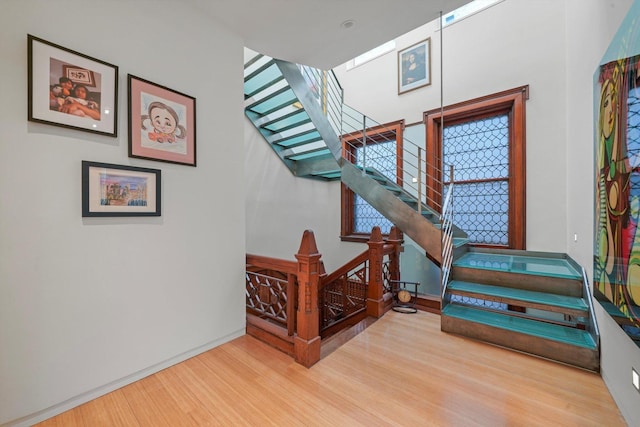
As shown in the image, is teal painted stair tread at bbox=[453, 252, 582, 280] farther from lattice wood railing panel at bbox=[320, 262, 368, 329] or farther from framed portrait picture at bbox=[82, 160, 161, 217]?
framed portrait picture at bbox=[82, 160, 161, 217]

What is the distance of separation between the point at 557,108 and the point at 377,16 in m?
2.44

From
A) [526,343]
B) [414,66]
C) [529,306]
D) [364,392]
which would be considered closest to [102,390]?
[364,392]

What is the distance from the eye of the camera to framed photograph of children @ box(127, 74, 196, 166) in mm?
1767

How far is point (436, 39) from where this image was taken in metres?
3.79

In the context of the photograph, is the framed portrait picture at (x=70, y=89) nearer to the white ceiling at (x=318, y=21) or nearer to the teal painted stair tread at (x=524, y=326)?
the white ceiling at (x=318, y=21)

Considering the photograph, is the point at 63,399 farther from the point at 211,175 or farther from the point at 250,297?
the point at 211,175

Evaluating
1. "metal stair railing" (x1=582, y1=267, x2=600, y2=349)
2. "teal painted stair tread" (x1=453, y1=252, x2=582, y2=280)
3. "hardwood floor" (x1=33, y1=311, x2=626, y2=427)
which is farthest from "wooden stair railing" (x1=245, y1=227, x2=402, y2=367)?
"metal stair railing" (x1=582, y1=267, x2=600, y2=349)

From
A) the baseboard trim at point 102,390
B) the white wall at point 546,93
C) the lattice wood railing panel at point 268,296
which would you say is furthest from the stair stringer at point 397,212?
the baseboard trim at point 102,390

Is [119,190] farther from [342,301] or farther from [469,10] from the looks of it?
[469,10]

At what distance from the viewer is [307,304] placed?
1.99m

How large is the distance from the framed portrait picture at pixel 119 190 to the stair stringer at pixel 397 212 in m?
2.35

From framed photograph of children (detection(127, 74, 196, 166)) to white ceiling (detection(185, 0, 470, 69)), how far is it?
0.83m

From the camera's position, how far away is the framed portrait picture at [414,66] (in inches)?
153

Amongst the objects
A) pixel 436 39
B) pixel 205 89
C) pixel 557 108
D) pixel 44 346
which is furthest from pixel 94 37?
pixel 557 108
